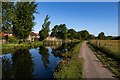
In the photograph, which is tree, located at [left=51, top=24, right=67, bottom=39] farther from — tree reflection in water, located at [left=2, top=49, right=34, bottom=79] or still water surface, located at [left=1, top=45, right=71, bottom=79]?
tree reflection in water, located at [left=2, top=49, right=34, bottom=79]

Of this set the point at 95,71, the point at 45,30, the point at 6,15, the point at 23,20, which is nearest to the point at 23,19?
the point at 23,20

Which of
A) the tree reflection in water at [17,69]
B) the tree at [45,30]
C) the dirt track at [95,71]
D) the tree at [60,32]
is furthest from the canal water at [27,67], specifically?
the tree at [60,32]

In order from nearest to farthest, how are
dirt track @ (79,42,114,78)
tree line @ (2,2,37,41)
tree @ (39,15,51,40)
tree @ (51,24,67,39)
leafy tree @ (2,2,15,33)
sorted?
dirt track @ (79,42,114,78) → leafy tree @ (2,2,15,33) → tree line @ (2,2,37,41) → tree @ (39,15,51,40) → tree @ (51,24,67,39)

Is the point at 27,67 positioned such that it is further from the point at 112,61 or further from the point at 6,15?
the point at 6,15

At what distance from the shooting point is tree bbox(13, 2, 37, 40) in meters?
67.2

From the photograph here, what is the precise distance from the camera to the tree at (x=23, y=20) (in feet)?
221

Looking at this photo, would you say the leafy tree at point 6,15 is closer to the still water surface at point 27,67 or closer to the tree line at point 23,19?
the tree line at point 23,19

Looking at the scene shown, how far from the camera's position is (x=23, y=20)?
69250 millimetres

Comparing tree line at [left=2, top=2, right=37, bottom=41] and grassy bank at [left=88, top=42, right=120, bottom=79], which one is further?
tree line at [left=2, top=2, right=37, bottom=41]

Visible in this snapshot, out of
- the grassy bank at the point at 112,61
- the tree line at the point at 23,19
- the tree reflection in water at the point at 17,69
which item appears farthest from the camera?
the tree line at the point at 23,19

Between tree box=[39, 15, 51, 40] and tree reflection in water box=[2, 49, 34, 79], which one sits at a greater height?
tree box=[39, 15, 51, 40]

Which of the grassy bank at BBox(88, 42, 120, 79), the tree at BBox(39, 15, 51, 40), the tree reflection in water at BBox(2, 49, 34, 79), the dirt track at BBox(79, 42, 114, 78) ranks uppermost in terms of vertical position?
the tree at BBox(39, 15, 51, 40)

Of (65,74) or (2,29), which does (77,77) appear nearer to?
(65,74)

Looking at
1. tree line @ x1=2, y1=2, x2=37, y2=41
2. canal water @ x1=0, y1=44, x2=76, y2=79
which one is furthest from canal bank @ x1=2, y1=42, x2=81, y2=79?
tree line @ x1=2, y1=2, x2=37, y2=41
